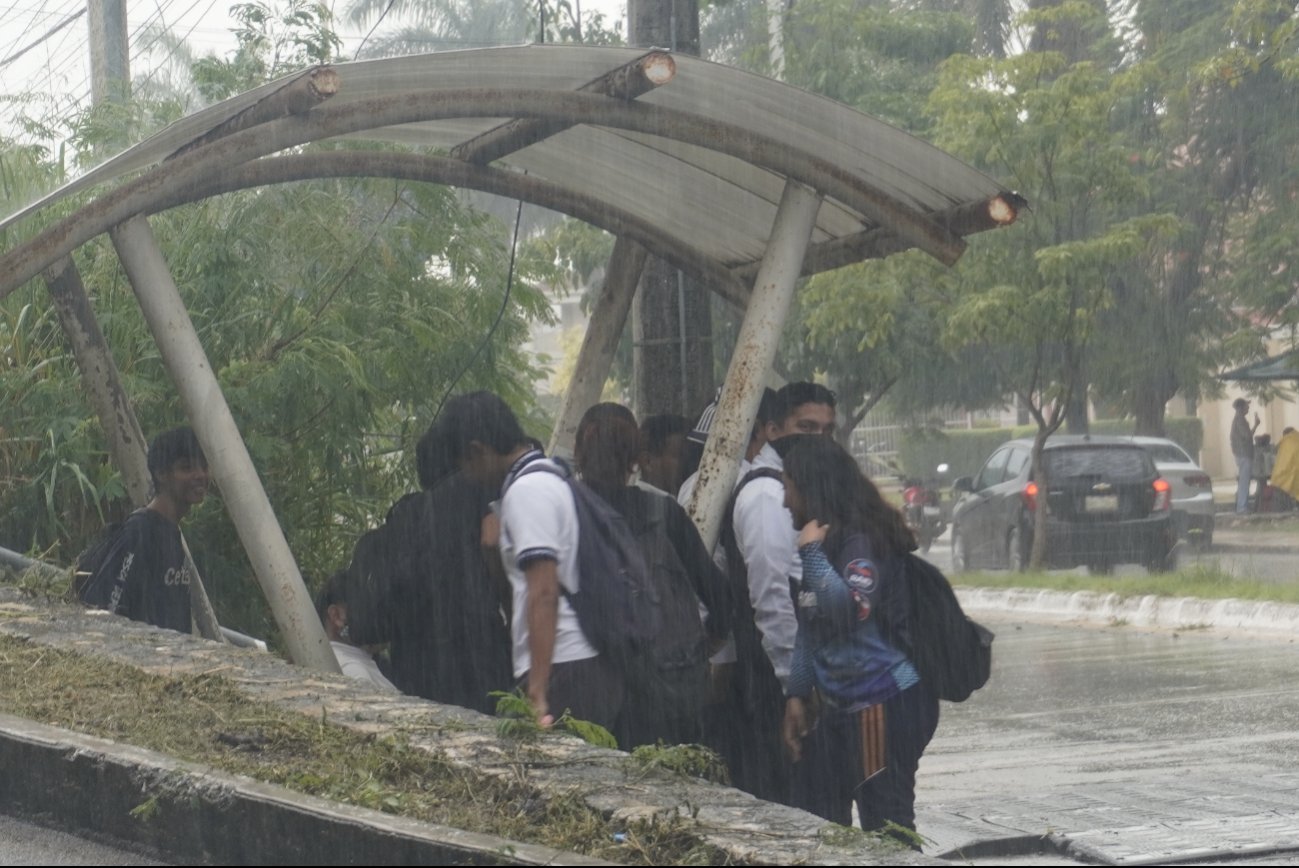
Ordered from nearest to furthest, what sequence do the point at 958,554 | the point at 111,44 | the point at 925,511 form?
the point at 111,44 < the point at 958,554 < the point at 925,511

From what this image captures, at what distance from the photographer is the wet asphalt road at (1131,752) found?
690 centimetres

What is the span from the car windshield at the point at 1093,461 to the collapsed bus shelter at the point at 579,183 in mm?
12258

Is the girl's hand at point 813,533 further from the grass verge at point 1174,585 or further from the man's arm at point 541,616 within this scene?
the grass verge at point 1174,585

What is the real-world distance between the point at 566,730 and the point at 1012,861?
2.48 metres

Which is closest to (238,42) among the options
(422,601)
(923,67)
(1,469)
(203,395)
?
Answer: (1,469)

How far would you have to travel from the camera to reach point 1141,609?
1588cm

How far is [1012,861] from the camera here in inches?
267

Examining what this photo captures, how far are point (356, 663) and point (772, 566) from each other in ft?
5.33

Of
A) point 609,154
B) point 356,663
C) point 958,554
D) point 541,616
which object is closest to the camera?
point 541,616

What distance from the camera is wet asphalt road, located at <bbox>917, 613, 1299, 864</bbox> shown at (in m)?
6.90

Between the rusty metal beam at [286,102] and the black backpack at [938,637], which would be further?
the rusty metal beam at [286,102]

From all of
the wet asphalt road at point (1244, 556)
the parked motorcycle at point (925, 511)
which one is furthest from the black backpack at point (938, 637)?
the parked motorcycle at point (925, 511)

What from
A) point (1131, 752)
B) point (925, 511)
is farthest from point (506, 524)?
point (925, 511)

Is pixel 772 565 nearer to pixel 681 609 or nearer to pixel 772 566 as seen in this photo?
pixel 772 566
